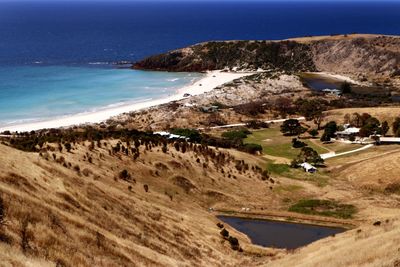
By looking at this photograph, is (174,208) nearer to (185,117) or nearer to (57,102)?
(185,117)

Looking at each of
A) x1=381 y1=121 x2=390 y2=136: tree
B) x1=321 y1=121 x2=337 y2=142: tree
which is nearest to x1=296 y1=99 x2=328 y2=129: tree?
x1=321 y1=121 x2=337 y2=142: tree

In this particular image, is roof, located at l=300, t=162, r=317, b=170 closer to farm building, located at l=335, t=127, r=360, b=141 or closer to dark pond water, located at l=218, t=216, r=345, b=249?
dark pond water, located at l=218, t=216, r=345, b=249

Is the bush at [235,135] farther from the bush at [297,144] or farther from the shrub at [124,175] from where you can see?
the shrub at [124,175]

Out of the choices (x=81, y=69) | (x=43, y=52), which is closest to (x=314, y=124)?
(x=81, y=69)

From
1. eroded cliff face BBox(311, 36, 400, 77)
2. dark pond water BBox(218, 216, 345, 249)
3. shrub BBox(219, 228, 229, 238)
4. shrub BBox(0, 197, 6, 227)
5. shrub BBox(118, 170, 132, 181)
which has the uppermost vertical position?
eroded cliff face BBox(311, 36, 400, 77)

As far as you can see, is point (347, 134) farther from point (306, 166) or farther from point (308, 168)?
point (308, 168)

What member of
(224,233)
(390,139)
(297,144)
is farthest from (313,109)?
(224,233)
